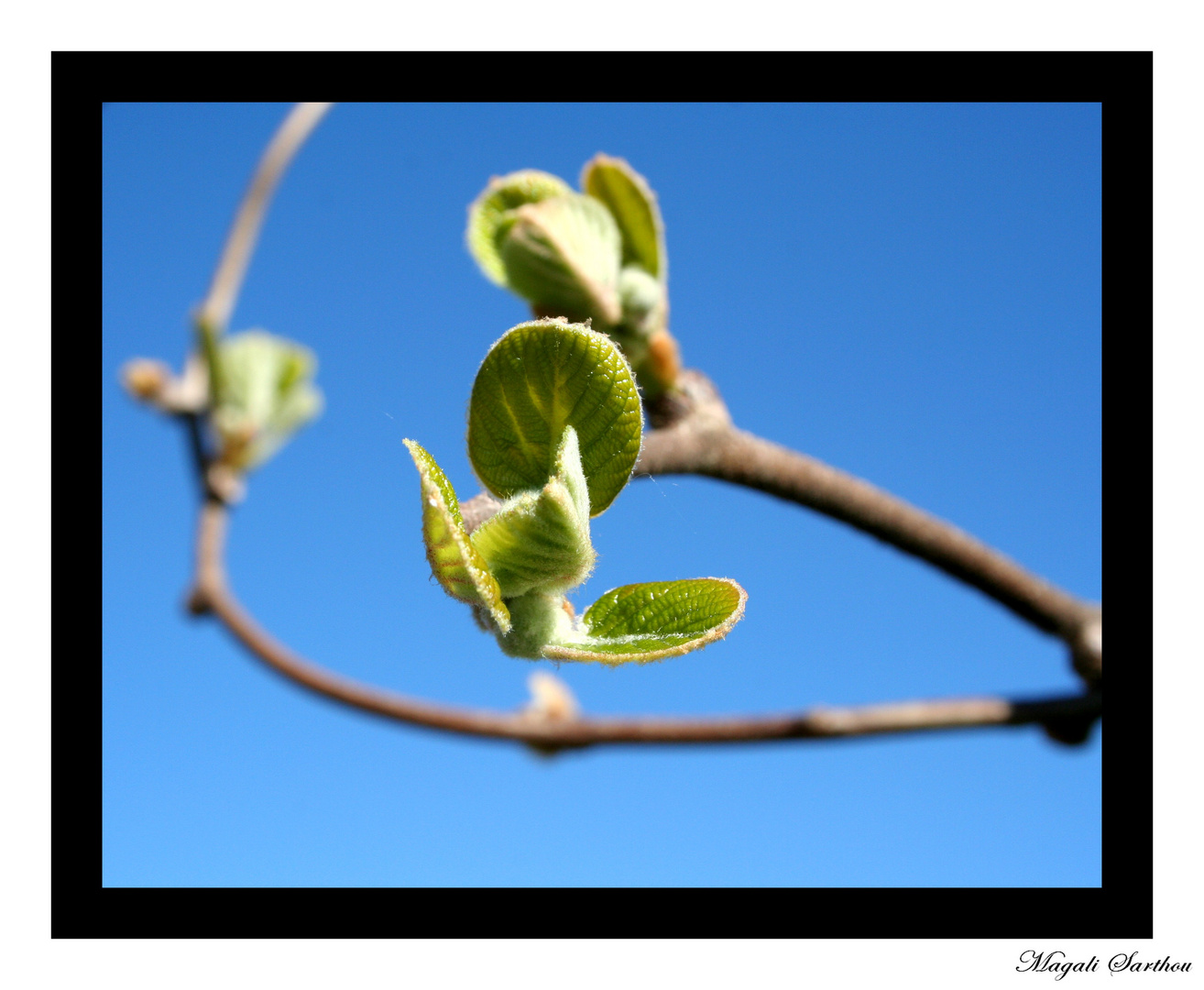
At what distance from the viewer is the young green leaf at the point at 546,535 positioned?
430mm

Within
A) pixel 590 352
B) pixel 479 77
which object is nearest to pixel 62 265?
pixel 479 77

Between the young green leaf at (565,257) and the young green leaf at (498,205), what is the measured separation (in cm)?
1

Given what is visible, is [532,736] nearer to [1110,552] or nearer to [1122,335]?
[1110,552]

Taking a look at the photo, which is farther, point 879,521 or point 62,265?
point 62,265

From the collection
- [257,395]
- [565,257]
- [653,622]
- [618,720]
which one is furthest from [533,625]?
[257,395]

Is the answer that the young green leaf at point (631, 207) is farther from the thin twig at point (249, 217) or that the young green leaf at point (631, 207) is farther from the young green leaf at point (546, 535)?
the thin twig at point (249, 217)

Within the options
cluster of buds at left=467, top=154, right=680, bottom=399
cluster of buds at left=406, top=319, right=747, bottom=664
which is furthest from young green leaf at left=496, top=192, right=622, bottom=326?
cluster of buds at left=406, top=319, right=747, bottom=664

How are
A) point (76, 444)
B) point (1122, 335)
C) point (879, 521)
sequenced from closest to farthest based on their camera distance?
point (879, 521) → point (1122, 335) → point (76, 444)

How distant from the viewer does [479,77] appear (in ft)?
3.11

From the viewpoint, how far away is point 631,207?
83 cm

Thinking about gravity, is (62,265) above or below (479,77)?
below

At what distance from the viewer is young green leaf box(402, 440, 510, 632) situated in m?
0.40

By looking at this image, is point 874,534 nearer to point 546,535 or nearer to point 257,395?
point 546,535
